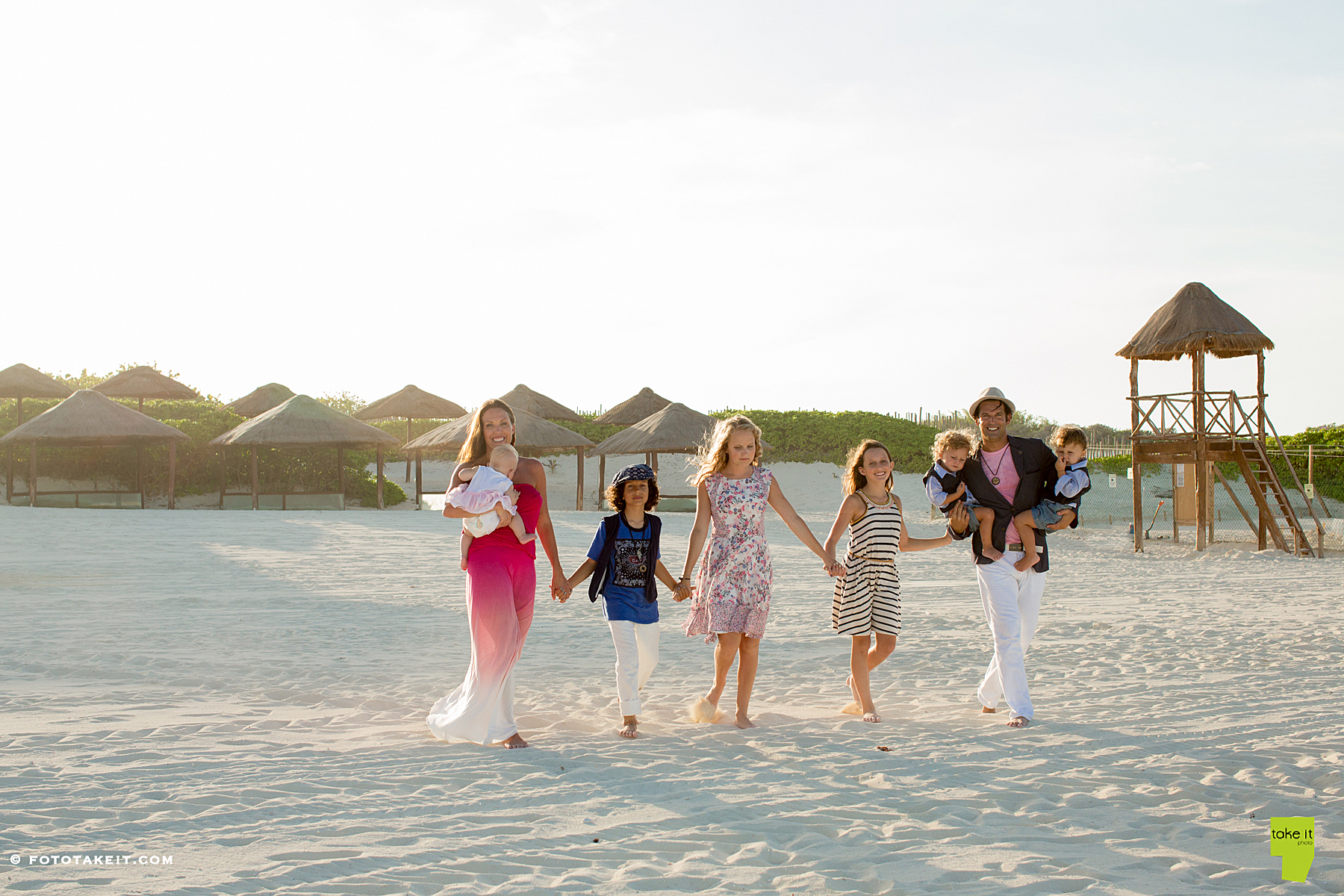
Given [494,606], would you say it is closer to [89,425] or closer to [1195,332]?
[1195,332]

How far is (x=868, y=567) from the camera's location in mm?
5051

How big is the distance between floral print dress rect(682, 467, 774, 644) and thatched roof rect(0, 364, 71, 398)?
1079 inches

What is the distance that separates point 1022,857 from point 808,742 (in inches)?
60.3

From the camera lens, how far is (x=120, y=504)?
22531mm

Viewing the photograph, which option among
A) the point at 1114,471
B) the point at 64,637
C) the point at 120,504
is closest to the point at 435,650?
the point at 64,637

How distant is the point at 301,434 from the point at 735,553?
19.6m

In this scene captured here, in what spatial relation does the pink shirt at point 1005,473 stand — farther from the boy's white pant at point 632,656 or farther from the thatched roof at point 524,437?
the thatched roof at point 524,437

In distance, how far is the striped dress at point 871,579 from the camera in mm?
4988

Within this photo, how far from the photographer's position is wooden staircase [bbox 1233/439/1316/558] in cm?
1545

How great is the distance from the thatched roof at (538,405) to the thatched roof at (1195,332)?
1671 cm

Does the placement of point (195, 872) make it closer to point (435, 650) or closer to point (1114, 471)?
point (435, 650)

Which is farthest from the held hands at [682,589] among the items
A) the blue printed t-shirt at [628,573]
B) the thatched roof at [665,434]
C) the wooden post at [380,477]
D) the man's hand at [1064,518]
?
the wooden post at [380,477]

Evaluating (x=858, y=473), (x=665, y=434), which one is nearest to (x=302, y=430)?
(x=665, y=434)

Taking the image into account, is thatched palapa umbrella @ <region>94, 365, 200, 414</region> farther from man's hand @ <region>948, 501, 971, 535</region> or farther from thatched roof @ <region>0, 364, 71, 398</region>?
man's hand @ <region>948, 501, 971, 535</region>
